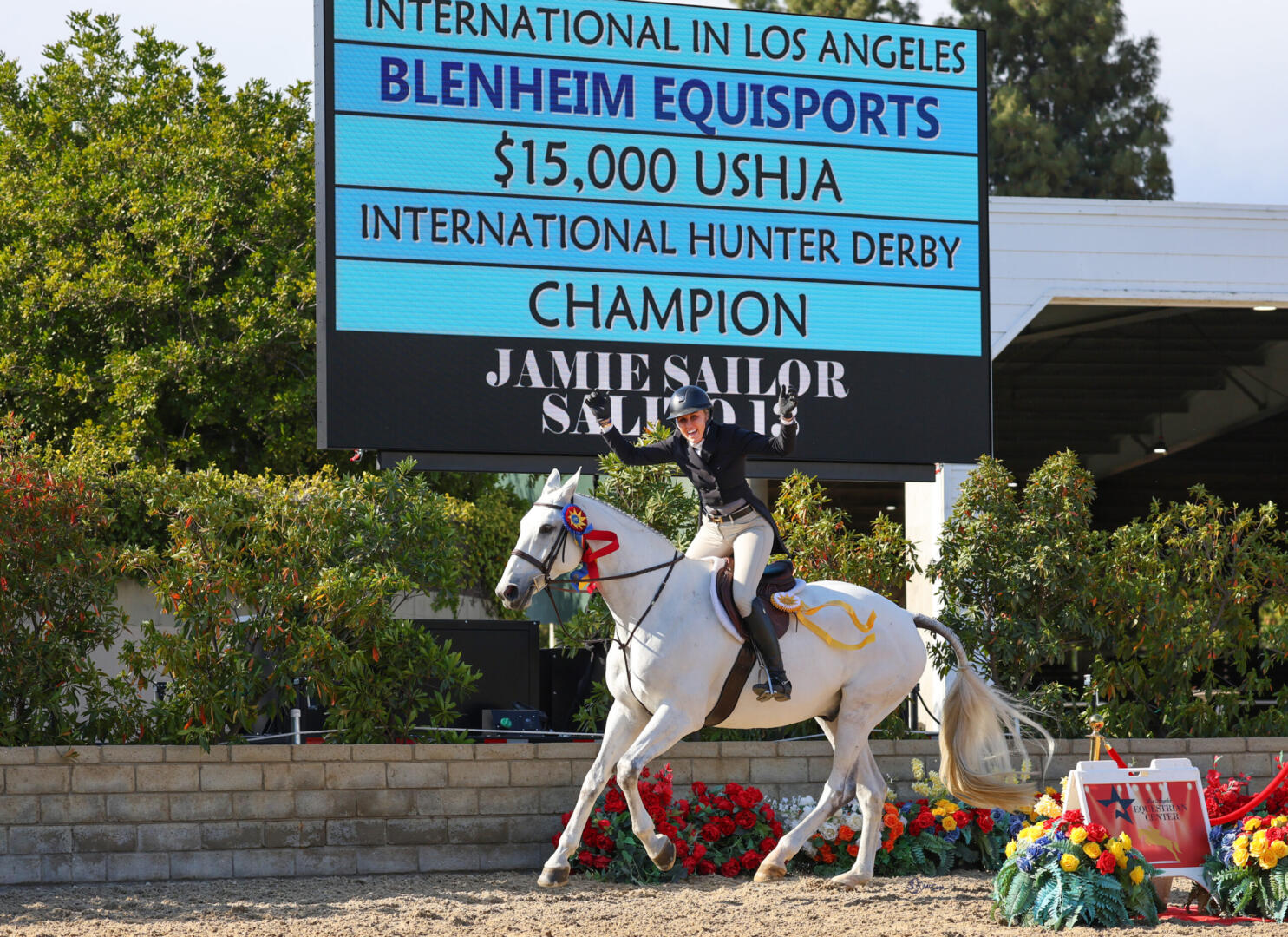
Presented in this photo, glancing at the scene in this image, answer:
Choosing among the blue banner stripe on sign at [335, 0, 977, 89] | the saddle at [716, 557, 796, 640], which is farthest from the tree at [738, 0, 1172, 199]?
the saddle at [716, 557, 796, 640]

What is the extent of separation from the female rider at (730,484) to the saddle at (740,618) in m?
0.05

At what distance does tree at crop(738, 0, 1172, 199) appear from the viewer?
34125 mm

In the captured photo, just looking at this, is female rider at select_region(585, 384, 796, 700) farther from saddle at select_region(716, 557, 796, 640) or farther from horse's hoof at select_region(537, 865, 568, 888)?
horse's hoof at select_region(537, 865, 568, 888)

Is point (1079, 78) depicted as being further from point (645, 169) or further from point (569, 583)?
point (569, 583)

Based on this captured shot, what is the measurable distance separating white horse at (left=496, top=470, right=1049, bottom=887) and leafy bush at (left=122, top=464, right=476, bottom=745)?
1.93 metres

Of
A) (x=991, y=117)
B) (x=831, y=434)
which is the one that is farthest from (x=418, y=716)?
(x=991, y=117)

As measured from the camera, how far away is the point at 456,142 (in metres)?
10.8

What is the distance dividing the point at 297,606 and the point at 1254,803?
5.58 meters

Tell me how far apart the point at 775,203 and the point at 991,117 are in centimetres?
2348

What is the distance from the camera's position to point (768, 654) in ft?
24.9

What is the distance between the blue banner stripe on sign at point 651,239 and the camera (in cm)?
1056

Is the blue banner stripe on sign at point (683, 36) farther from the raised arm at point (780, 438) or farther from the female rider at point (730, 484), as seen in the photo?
the raised arm at point (780, 438)

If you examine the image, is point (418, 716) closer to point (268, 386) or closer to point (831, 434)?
point (831, 434)

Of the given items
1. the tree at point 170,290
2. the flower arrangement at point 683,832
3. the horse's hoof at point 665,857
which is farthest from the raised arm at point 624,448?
the tree at point 170,290
